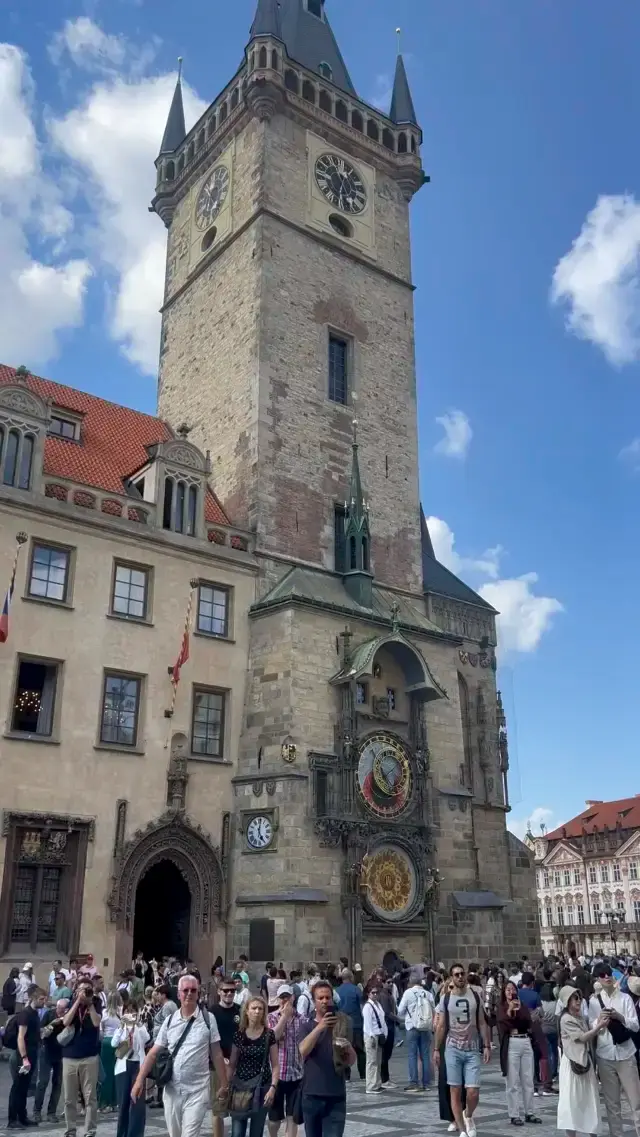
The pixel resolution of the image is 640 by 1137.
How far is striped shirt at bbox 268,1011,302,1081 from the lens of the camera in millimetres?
8914

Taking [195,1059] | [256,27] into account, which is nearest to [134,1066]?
[195,1059]

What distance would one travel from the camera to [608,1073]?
9852mm

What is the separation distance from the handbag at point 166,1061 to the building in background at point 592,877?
8094 cm

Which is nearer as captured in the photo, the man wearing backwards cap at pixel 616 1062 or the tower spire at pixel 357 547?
the man wearing backwards cap at pixel 616 1062

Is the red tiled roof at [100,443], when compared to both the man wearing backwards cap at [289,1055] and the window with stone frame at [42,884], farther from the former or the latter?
the man wearing backwards cap at [289,1055]

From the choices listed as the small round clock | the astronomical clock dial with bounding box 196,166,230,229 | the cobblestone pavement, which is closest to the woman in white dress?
the cobblestone pavement

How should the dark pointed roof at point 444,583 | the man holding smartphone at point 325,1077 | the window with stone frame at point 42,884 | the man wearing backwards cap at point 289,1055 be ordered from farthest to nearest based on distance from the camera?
the dark pointed roof at point 444,583
the window with stone frame at point 42,884
the man wearing backwards cap at point 289,1055
the man holding smartphone at point 325,1077

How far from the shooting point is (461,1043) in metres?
10.3

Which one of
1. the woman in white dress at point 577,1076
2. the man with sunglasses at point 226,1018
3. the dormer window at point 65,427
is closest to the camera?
the man with sunglasses at point 226,1018

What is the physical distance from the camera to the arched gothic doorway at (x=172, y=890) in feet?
68.8

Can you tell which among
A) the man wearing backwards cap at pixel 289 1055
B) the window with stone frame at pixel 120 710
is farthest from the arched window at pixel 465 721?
the man wearing backwards cap at pixel 289 1055

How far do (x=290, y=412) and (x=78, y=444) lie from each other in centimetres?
617

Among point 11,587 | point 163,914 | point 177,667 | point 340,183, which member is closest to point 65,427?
point 11,587

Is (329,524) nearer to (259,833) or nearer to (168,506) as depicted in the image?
(168,506)
